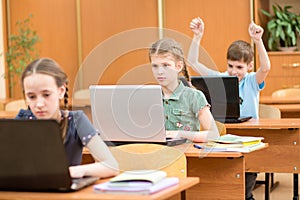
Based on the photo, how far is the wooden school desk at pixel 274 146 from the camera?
431 cm

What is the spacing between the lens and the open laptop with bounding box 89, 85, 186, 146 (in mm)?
3105

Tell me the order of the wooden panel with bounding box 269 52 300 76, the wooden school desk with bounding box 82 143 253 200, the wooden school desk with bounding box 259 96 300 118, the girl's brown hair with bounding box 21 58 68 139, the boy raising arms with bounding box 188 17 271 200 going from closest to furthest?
the girl's brown hair with bounding box 21 58 68 139 < the wooden school desk with bounding box 82 143 253 200 < the boy raising arms with bounding box 188 17 271 200 < the wooden school desk with bounding box 259 96 300 118 < the wooden panel with bounding box 269 52 300 76

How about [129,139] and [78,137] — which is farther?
[129,139]

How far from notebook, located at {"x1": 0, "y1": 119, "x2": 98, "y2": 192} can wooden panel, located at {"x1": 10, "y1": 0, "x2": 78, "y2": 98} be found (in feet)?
21.2

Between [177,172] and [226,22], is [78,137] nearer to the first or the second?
[177,172]

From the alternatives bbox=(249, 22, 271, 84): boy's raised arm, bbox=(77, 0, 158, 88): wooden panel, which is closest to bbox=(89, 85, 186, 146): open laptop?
bbox=(249, 22, 271, 84): boy's raised arm

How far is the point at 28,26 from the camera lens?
8734mm

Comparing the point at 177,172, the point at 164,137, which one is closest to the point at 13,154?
the point at 177,172

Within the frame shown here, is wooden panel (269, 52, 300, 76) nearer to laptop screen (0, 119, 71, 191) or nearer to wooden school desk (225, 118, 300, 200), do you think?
wooden school desk (225, 118, 300, 200)

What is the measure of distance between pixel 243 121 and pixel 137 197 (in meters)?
2.47

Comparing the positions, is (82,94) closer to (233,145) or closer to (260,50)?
(260,50)

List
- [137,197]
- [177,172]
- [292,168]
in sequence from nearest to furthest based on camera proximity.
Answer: [137,197] → [177,172] → [292,168]

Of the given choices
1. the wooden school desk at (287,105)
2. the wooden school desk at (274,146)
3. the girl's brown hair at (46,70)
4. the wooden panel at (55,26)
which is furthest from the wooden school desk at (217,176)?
the wooden panel at (55,26)

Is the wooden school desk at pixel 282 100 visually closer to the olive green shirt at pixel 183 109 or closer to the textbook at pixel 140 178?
the olive green shirt at pixel 183 109
